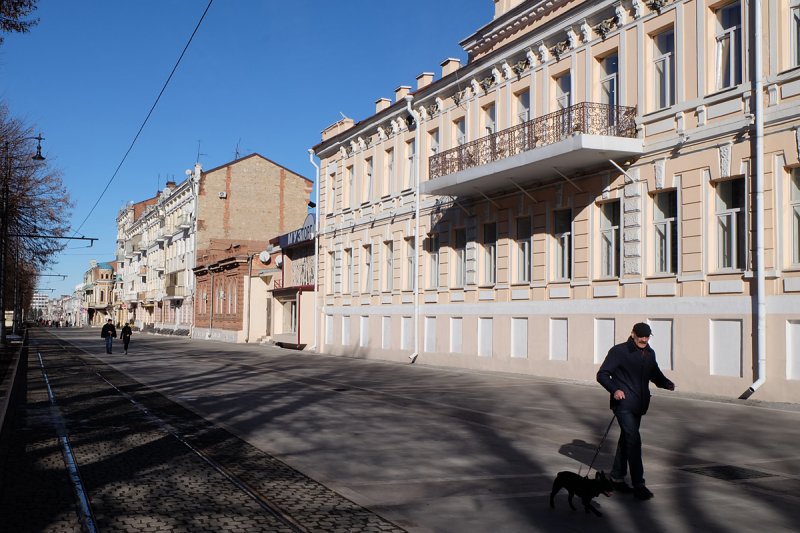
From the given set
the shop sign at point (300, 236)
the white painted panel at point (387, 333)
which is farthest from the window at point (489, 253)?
the shop sign at point (300, 236)

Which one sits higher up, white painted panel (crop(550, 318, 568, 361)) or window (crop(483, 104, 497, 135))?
window (crop(483, 104, 497, 135))

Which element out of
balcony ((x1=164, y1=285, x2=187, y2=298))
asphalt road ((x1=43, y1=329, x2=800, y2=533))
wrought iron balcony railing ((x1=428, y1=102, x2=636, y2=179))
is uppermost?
wrought iron balcony railing ((x1=428, y1=102, x2=636, y2=179))

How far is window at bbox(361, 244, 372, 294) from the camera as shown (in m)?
34.6

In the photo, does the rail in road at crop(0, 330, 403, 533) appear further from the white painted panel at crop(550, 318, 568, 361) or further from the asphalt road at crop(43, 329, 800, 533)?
the white painted panel at crop(550, 318, 568, 361)

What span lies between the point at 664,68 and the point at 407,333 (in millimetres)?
14984

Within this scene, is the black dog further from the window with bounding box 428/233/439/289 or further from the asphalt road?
the window with bounding box 428/233/439/289

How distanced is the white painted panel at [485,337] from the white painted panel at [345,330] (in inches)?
445

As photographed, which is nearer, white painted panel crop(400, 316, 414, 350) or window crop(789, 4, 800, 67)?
window crop(789, 4, 800, 67)

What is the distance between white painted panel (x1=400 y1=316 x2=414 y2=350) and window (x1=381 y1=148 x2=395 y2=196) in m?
5.56

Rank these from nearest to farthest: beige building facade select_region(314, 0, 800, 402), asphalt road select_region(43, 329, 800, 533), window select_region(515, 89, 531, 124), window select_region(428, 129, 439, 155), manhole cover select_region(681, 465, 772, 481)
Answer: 1. asphalt road select_region(43, 329, 800, 533)
2. manhole cover select_region(681, 465, 772, 481)
3. beige building facade select_region(314, 0, 800, 402)
4. window select_region(515, 89, 531, 124)
5. window select_region(428, 129, 439, 155)

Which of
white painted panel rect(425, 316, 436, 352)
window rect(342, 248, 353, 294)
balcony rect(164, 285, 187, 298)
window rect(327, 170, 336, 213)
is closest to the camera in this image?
white painted panel rect(425, 316, 436, 352)

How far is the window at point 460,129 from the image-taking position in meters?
28.1

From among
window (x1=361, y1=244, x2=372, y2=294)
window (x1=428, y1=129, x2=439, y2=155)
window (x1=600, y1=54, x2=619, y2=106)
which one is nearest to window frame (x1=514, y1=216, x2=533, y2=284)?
window (x1=600, y1=54, x2=619, y2=106)

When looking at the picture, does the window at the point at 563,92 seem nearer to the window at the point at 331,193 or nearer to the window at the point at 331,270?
the window at the point at 331,193
